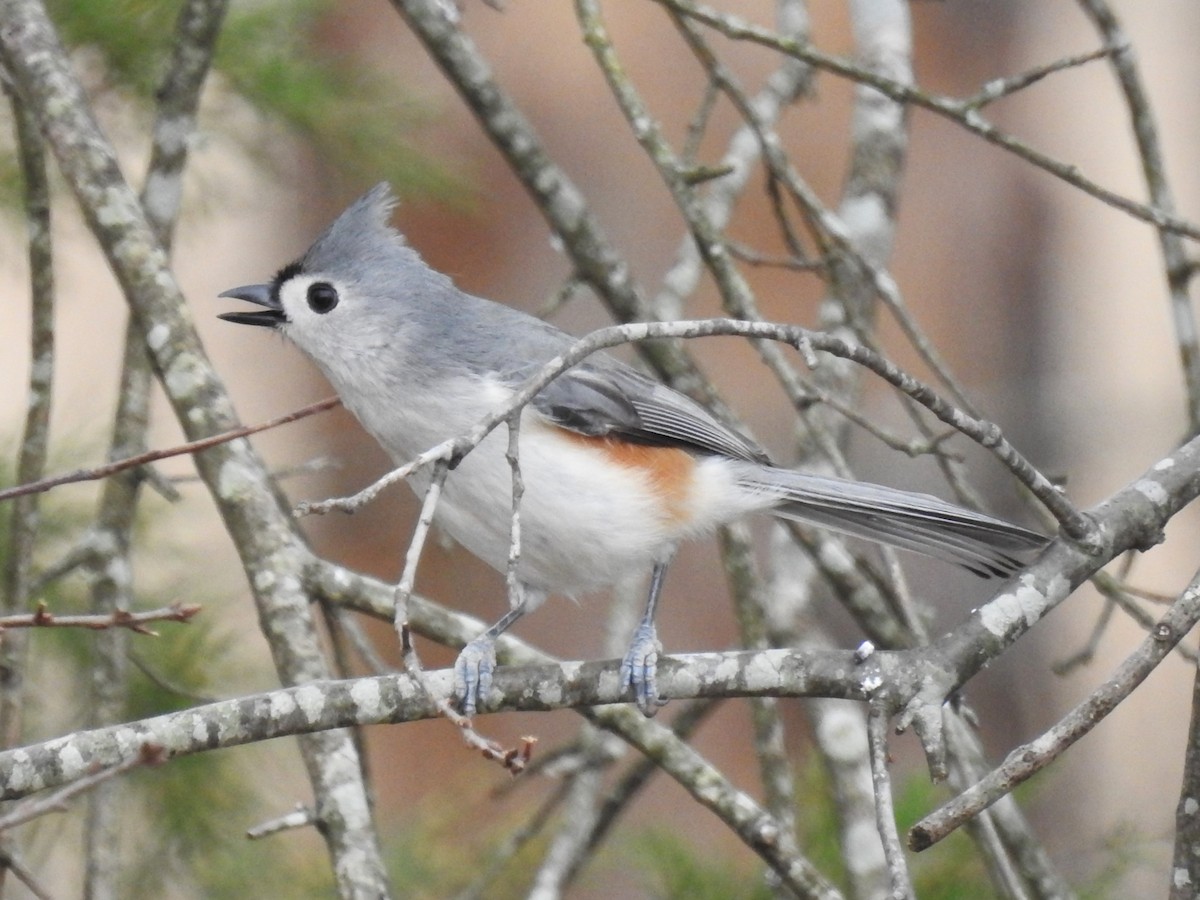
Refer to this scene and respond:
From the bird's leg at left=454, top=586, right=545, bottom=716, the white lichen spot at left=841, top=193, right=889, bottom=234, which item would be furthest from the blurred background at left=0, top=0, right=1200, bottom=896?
the bird's leg at left=454, top=586, right=545, bottom=716

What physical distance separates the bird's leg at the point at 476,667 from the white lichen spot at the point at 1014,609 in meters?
0.56

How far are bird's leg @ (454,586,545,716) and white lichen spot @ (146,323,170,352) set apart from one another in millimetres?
653

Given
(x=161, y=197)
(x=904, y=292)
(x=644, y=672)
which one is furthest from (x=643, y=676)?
(x=904, y=292)

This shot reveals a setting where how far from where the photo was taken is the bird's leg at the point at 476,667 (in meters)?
1.88

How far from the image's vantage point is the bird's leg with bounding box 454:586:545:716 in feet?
6.17

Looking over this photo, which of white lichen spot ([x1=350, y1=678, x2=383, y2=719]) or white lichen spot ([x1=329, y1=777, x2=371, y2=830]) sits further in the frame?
white lichen spot ([x1=329, y1=777, x2=371, y2=830])

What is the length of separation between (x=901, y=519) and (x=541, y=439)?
0.57m

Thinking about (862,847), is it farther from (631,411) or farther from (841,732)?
(631,411)

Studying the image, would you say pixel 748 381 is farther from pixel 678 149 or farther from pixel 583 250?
pixel 583 250

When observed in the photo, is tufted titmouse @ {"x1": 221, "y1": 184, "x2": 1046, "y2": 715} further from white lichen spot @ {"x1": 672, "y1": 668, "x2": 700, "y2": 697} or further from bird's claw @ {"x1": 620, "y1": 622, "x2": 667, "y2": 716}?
white lichen spot @ {"x1": 672, "y1": 668, "x2": 700, "y2": 697}

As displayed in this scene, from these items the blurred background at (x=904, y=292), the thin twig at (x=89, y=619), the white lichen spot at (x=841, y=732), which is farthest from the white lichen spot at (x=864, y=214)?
the thin twig at (x=89, y=619)

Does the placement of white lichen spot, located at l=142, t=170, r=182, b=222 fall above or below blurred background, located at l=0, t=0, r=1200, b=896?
below

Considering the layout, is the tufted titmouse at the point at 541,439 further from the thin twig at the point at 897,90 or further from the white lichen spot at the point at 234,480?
the thin twig at the point at 897,90

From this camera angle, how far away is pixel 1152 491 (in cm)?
185
